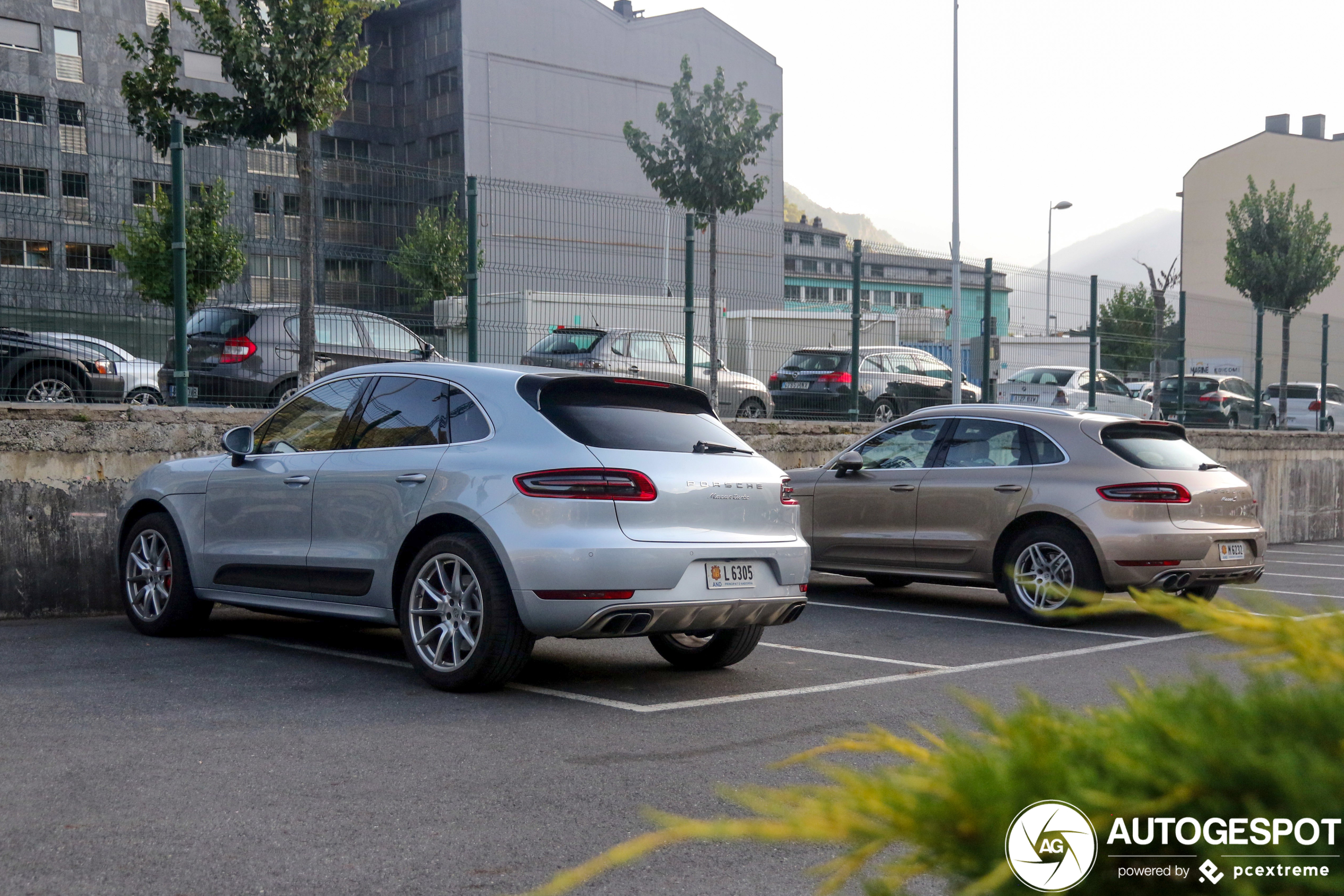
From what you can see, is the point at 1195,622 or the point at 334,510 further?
the point at 334,510

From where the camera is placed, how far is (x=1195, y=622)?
1246 mm

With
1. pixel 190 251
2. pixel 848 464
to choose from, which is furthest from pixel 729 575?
pixel 190 251

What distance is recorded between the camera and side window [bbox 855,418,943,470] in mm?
10320

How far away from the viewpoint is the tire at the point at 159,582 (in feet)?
24.9

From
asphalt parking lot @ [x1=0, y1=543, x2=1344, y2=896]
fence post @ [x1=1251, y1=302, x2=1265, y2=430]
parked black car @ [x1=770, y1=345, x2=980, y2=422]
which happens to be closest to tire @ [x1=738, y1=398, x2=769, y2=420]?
parked black car @ [x1=770, y1=345, x2=980, y2=422]

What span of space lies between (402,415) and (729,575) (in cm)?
195

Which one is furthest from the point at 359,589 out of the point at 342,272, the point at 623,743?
the point at 342,272

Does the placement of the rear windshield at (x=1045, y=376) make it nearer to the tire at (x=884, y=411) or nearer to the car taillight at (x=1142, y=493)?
the tire at (x=884, y=411)

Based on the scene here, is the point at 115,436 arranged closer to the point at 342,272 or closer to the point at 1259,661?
the point at 342,272

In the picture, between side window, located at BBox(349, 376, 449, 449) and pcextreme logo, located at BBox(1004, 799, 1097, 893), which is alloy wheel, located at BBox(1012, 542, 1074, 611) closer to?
side window, located at BBox(349, 376, 449, 449)

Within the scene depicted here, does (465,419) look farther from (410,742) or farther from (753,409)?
(753,409)

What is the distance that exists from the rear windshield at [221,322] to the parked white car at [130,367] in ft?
1.51

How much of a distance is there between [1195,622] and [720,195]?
1584cm

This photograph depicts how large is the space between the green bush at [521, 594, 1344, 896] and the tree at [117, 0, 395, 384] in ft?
37.1
